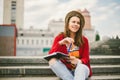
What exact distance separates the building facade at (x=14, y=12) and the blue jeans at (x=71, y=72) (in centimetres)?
8775

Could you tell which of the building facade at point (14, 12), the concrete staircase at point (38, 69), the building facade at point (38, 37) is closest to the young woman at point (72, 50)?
the concrete staircase at point (38, 69)

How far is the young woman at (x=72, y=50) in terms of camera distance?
116 inches

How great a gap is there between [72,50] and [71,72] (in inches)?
11.8

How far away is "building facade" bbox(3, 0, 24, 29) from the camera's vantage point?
90.1m

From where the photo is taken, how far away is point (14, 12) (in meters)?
91.8

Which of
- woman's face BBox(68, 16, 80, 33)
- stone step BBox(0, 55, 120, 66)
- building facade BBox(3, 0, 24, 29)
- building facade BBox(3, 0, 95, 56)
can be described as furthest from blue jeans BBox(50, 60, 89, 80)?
building facade BBox(3, 0, 24, 29)

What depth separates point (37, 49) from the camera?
7788 centimetres

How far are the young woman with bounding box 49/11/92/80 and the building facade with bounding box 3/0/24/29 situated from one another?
87.5 meters

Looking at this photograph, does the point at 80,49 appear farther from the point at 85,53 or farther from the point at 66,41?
the point at 66,41

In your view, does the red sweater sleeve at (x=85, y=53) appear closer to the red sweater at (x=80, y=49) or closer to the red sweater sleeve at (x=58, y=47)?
the red sweater at (x=80, y=49)

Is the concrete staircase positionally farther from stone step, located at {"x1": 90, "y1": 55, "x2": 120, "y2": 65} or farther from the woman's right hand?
the woman's right hand

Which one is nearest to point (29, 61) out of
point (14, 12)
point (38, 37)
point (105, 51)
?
point (105, 51)

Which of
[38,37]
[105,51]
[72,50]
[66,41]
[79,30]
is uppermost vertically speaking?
[79,30]

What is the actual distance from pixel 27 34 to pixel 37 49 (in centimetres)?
646
